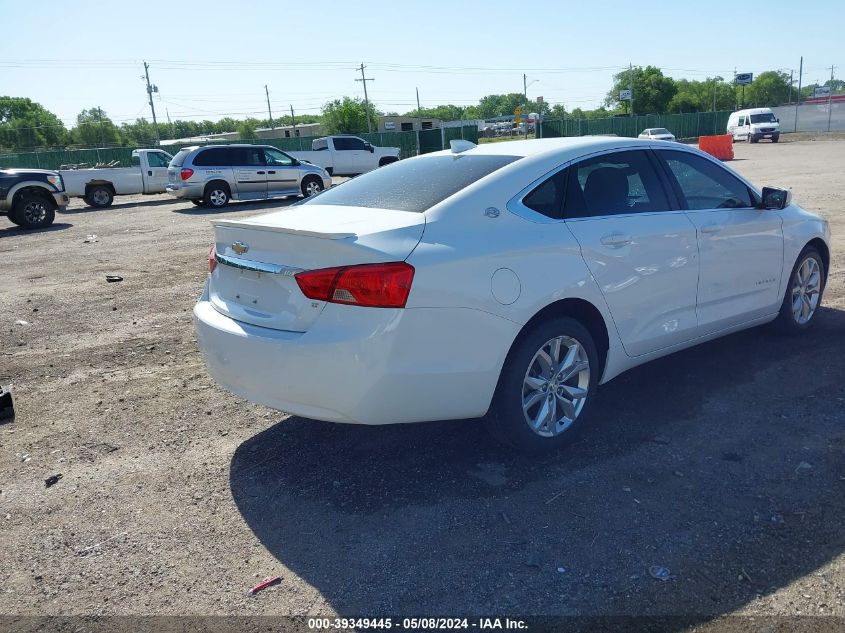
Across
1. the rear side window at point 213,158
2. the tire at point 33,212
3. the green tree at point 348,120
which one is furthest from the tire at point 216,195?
the green tree at point 348,120

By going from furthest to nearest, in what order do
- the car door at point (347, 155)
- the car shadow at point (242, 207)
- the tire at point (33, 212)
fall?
1. the car door at point (347, 155)
2. the car shadow at point (242, 207)
3. the tire at point (33, 212)

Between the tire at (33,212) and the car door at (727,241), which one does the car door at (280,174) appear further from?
the car door at (727,241)

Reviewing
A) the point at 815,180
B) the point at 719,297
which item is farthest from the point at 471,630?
the point at 815,180

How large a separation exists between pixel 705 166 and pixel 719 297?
3.09ft

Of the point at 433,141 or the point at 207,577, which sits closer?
the point at 207,577

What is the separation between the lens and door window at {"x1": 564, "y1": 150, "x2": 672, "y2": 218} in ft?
13.8

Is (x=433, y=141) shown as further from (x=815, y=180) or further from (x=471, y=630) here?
(x=471, y=630)

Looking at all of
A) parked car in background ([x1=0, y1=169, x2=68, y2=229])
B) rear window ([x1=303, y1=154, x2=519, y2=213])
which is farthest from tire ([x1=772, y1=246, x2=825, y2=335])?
parked car in background ([x1=0, y1=169, x2=68, y2=229])

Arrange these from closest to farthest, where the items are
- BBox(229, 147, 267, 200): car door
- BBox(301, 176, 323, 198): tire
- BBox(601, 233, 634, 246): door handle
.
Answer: BBox(601, 233, 634, 246): door handle, BBox(229, 147, 267, 200): car door, BBox(301, 176, 323, 198): tire

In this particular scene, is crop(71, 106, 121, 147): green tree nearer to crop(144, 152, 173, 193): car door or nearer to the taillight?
crop(144, 152, 173, 193): car door

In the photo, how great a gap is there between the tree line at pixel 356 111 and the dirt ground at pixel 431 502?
7284 centimetres

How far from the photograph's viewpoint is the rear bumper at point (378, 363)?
3.31 metres

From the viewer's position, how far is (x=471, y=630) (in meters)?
2.67

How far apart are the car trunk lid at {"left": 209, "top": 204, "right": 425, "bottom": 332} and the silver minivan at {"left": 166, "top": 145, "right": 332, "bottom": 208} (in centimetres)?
1634
